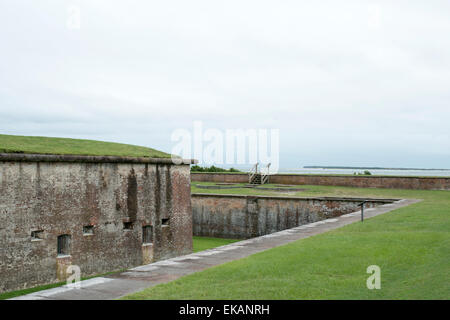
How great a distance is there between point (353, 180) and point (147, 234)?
53.8 ft

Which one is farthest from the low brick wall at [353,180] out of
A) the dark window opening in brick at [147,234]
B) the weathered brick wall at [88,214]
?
the dark window opening in brick at [147,234]

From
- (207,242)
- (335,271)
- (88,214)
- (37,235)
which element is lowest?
(207,242)

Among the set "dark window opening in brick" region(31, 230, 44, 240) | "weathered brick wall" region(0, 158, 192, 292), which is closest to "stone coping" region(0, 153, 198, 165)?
"weathered brick wall" region(0, 158, 192, 292)

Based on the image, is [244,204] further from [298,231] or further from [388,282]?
[388,282]

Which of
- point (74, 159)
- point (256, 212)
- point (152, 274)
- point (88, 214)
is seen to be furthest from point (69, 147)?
point (256, 212)

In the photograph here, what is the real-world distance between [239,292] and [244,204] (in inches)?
633

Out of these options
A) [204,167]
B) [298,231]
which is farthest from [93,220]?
[204,167]

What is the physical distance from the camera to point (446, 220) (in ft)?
39.2

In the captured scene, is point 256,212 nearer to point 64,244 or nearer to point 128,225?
point 128,225

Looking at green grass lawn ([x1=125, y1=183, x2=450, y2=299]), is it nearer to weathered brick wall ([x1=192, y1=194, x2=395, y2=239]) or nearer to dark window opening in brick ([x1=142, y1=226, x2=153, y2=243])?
dark window opening in brick ([x1=142, y1=226, x2=153, y2=243])

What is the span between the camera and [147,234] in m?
15.3

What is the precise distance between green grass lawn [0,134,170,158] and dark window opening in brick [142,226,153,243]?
2.45m

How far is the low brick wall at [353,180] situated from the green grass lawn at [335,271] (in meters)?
15.9
